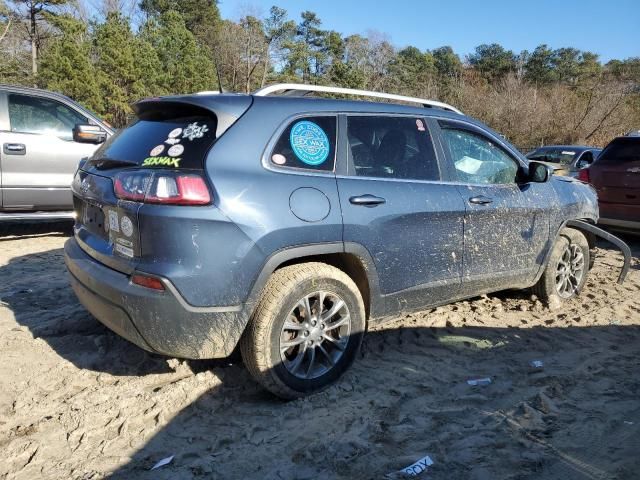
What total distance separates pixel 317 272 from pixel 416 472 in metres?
1.17

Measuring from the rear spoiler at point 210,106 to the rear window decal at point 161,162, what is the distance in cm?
26

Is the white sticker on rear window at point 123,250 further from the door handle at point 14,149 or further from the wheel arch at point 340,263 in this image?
the door handle at point 14,149

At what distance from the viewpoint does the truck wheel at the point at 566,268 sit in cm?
482

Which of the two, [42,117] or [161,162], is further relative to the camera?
[42,117]

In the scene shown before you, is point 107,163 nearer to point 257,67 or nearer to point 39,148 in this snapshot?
point 39,148

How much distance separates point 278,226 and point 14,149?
500 cm

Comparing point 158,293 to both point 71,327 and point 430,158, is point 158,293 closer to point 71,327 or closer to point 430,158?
point 71,327

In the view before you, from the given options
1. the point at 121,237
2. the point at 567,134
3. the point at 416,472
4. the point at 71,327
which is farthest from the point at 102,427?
the point at 567,134

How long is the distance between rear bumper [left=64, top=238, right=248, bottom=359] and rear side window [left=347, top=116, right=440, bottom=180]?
1220 millimetres

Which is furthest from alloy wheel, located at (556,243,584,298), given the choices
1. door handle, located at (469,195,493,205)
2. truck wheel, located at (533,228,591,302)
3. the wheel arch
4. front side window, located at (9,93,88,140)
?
front side window, located at (9,93,88,140)

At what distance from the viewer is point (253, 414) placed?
3.03 metres

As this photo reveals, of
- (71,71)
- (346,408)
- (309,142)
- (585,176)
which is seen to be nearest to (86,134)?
(309,142)

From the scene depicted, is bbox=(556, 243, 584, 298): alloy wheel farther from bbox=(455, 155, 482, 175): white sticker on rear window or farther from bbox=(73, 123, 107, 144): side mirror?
bbox=(73, 123, 107, 144): side mirror

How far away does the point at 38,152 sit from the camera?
6.56 meters
